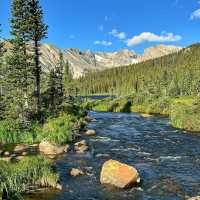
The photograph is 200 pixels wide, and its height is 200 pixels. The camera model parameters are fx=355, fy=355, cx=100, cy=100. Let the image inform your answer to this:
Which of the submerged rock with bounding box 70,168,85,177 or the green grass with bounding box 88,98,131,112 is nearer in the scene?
the submerged rock with bounding box 70,168,85,177

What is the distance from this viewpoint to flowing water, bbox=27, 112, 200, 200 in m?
27.0

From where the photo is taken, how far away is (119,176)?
94.6ft

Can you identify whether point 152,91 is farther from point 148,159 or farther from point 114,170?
point 114,170

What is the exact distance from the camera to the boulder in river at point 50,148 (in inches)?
1633

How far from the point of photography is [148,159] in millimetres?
38781

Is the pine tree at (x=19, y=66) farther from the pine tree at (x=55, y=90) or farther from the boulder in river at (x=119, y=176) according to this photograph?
the boulder in river at (x=119, y=176)

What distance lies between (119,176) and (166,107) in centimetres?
7446

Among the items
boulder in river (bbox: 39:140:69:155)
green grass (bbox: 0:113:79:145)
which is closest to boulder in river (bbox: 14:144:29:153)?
boulder in river (bbox: 39:140:69:155)

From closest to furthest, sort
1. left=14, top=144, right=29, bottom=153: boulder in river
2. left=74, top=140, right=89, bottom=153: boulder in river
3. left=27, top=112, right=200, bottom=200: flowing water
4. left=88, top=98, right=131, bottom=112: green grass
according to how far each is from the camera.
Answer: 1. left=27, top=112, right=200, bottom=200: flowing water
2. left=14, top=144, right=29, bottom=153: boulder in river
3. left=74, top=140, right=89, bottom=153: boulder in river
4. left=88, top=98, right=131, bottom=112: green grass

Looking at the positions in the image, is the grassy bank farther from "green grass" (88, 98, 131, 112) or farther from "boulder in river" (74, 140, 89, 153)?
"boulder in river" (74, 140, 89, 153)

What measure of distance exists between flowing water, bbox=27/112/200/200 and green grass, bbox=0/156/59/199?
1295 millimetres

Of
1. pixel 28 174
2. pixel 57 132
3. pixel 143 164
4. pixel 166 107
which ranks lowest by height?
pixel 143 164

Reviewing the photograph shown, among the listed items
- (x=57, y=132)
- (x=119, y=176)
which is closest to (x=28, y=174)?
(x=119, y=176)

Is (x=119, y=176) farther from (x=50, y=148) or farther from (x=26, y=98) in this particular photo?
(x=26, y=98)
